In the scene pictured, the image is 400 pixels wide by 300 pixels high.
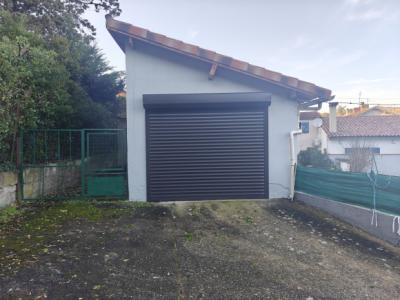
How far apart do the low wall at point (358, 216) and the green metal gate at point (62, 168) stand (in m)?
4.86

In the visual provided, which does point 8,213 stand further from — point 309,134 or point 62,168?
point 309,134

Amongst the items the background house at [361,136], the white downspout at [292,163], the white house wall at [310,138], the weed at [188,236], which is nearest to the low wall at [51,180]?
the weed at [188,236]

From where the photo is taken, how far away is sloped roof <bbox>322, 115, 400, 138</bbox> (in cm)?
2647

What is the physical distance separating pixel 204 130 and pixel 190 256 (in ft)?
12.6

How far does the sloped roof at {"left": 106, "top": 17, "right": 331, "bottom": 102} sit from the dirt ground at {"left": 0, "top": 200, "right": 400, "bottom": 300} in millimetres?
3036

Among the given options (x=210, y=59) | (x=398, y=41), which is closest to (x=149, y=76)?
(x=210, y=59)

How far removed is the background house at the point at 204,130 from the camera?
7.38 meters

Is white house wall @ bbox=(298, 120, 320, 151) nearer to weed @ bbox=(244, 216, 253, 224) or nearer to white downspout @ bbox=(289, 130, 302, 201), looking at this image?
white downspout @ bbox=(289, 130, 302, 201)

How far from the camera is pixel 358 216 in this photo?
5688mm

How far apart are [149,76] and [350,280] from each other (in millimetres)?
6128

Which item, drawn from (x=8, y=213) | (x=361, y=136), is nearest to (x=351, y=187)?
(x=8, y=213)

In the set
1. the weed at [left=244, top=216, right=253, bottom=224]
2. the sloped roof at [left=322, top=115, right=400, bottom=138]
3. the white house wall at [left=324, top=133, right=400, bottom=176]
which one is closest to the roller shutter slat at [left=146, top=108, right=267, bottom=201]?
the weed at [left=244, top=216, right=253, bottom=224]

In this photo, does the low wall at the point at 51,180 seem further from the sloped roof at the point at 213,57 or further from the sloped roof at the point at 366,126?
the sloped roof at the point at 366,126

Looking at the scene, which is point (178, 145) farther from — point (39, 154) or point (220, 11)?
point (220, 11)
